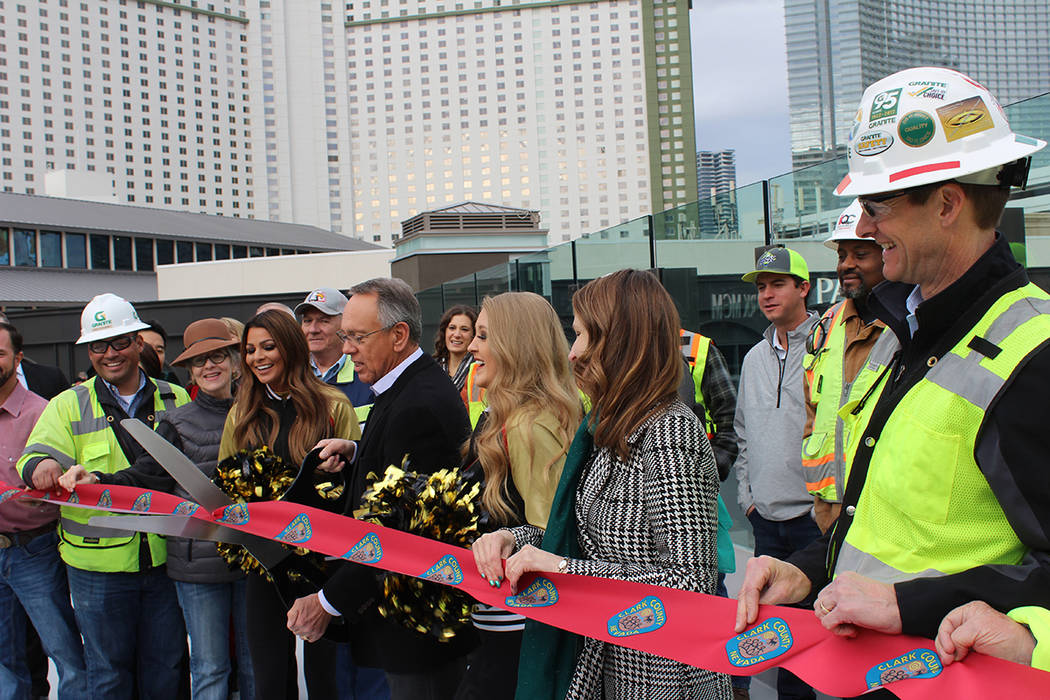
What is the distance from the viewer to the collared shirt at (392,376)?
3129 mm

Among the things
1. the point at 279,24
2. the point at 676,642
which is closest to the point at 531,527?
the point at 676,642

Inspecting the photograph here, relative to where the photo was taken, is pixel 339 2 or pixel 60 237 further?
pixel 339 2

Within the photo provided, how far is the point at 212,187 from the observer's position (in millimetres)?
105562

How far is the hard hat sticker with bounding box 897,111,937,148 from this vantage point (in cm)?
152

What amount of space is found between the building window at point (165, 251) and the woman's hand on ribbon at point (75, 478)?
45.4 metres

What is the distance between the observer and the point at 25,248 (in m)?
40.1

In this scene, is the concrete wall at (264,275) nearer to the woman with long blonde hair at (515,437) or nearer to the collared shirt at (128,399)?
the collared shirt at (128,399)

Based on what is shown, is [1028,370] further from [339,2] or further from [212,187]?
[339,2]

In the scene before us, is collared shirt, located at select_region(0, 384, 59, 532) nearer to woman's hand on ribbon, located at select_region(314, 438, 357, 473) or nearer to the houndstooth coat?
woman's hand on ribbon, located at select_region(314, 438, 357, 473)

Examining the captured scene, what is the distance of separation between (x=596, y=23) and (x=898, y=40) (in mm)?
38988

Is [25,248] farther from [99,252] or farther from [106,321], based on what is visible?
[106,321]

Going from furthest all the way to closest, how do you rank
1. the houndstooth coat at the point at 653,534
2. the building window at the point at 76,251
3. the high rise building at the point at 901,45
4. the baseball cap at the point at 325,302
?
the high rise building at the point at 901,45 → the building window at the point at 76,251 → the baseball cap at the point at 325,302 → the houndstooth coat at the point at 653,534

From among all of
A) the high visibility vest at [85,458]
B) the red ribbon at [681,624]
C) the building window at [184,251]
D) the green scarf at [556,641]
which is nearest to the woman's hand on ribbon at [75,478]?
the high visibility vest at [85,458]

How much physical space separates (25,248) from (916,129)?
46.2m
